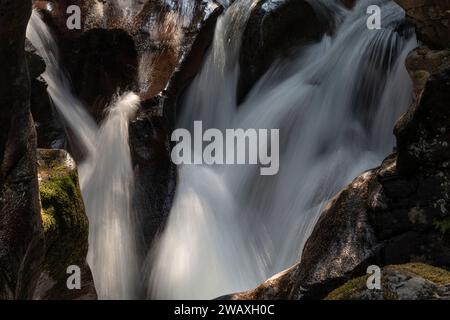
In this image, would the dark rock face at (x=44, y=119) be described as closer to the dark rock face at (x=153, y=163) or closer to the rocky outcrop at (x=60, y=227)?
the dark rock face at (x=153, y=163)

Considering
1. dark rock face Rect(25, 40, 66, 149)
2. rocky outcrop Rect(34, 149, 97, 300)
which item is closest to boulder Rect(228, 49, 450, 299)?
rocky outcrop Rect(34, 149, 97, 300)

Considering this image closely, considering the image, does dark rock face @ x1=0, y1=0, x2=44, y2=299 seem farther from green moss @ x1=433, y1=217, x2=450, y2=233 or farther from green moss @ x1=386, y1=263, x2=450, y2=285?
green moss @ x1=433, y1=217, x2=450, y2=233

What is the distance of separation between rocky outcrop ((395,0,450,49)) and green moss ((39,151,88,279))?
420 cm

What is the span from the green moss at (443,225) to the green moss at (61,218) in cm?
319

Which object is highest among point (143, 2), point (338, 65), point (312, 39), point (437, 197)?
point (143, 2)

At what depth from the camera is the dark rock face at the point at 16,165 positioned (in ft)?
13.2

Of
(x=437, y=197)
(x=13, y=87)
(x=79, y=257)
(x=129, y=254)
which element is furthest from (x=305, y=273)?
(x=129, y=254)

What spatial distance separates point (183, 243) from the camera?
325 inches

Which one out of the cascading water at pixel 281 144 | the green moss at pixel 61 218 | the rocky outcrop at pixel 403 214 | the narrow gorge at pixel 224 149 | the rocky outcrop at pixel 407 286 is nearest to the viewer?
the rocky outcrop at pixel 407 286

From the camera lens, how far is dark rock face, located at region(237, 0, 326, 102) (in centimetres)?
1071

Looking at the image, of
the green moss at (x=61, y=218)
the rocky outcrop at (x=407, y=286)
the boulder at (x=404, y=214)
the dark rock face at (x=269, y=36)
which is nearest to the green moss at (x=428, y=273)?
the rocky outcrop at (x=407, y=286)

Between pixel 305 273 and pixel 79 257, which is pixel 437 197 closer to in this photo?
pixel 305 273

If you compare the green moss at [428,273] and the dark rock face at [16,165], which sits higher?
the dark rock face at [16,165]
